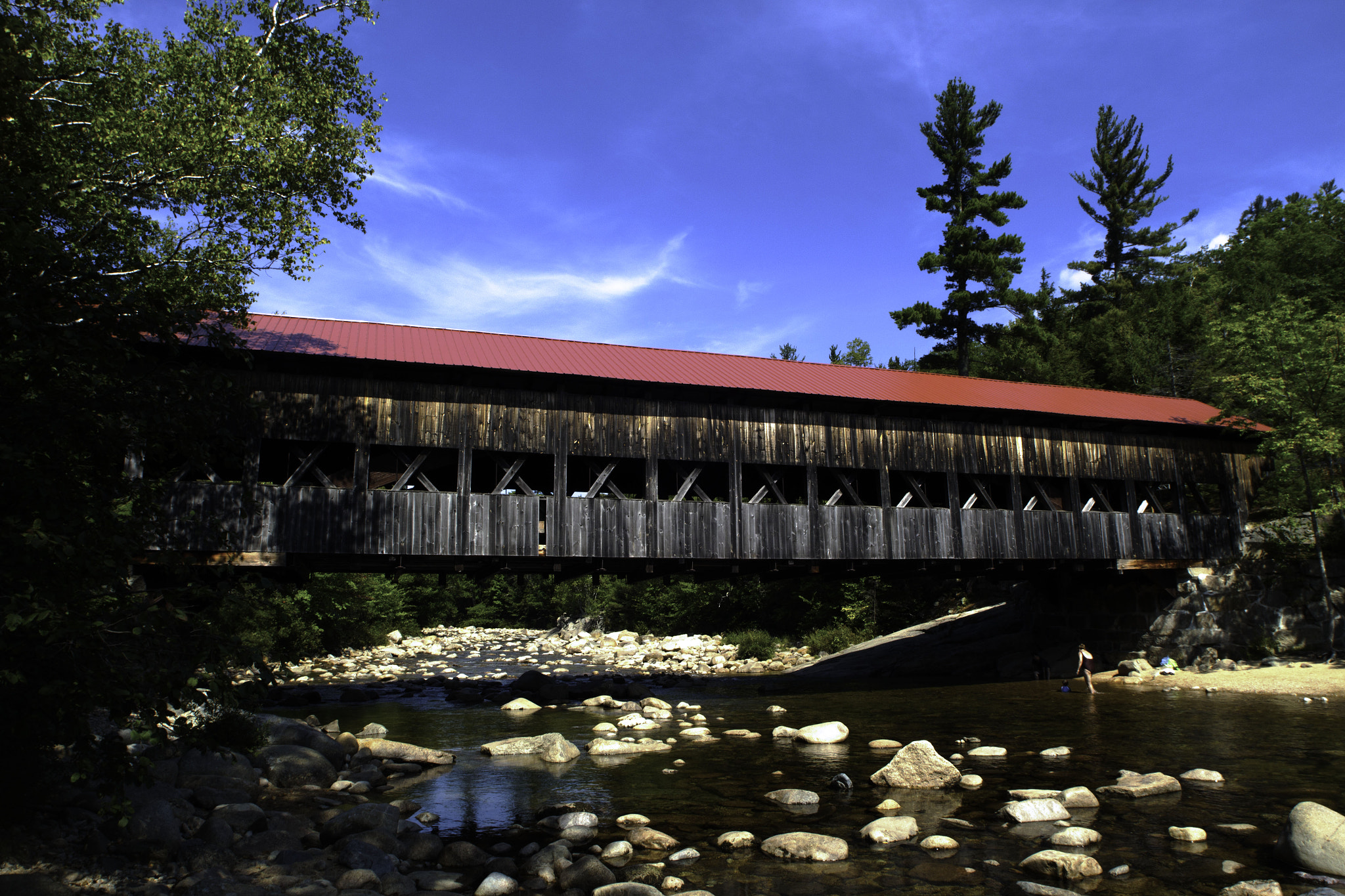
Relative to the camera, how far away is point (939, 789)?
874 cm

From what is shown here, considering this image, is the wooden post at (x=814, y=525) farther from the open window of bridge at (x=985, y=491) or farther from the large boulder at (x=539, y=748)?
the large boulder at (x=539, y=748)

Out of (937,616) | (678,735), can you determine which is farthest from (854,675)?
(678,735)

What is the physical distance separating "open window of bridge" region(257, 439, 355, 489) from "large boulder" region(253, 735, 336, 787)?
5.19 m

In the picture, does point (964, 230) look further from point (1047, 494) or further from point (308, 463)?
point (308, 463)

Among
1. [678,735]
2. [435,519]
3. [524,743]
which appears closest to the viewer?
[524,743]

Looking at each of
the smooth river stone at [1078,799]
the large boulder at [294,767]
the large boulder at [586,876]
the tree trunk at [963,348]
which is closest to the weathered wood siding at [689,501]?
the large boulder at [294,767]

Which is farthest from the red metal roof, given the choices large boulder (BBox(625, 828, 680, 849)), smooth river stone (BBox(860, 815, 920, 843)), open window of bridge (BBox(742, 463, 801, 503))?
smooth river stone (BBox(860, 815, 920, 843))

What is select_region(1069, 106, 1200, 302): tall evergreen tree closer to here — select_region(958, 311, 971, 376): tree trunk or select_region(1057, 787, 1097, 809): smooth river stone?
select_region(958, 311, 971, 376): tree trunk

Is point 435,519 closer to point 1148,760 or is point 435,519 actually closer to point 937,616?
point 1148,760

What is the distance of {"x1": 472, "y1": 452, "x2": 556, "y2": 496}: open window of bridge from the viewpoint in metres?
14.7

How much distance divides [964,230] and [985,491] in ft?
60.6

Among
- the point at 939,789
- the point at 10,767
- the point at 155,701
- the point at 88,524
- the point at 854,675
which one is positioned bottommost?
the point at 854,675

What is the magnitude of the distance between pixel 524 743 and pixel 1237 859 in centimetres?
860

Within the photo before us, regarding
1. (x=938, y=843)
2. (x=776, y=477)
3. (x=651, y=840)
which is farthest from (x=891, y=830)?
(x=776, y=477)
